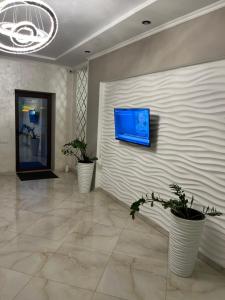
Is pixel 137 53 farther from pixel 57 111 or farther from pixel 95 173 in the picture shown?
pixel 57 111

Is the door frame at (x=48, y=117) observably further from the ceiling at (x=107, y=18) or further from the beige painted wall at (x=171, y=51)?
the beige painted wall at (x=171, y=51)

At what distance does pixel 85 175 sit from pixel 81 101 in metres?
2.05

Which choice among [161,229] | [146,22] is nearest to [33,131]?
[146,22]

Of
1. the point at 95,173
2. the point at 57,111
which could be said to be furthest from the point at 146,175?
the point at 57,111

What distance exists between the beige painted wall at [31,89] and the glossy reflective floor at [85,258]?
1882mm

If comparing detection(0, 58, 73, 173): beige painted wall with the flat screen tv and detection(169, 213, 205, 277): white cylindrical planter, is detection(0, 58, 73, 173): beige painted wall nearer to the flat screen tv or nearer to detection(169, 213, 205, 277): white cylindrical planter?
the flat screen tv

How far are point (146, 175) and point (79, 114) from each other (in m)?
2.99

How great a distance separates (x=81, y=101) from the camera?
5.69m

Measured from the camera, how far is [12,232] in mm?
2963

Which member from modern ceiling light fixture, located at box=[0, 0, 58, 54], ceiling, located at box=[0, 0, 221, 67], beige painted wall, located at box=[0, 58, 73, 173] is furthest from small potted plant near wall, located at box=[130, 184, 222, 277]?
beige painted wall, located at box=[0, 58, 73, 173]

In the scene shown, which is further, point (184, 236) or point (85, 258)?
point (85, 258)

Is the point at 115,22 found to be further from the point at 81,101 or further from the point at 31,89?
the point at 31,89

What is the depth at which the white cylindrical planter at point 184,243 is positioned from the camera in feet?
7.29

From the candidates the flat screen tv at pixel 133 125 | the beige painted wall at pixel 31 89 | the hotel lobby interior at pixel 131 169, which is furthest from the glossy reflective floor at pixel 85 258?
the beige painted wall at pixel 31 89
